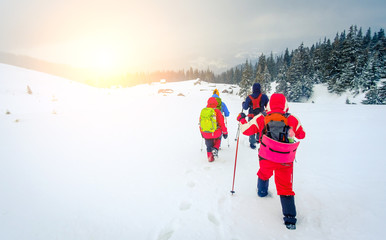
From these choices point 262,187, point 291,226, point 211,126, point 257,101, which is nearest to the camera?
point 291,226

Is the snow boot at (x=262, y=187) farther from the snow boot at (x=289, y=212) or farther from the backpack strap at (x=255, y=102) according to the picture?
the backpack strap at (x=255, y=102)

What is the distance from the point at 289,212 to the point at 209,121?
318 cm

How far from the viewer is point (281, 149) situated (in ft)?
9.80

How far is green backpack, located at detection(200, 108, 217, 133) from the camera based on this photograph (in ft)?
17.7

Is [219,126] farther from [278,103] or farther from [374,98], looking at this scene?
[374,98]

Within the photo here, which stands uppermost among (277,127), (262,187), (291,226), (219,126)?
(277,127)

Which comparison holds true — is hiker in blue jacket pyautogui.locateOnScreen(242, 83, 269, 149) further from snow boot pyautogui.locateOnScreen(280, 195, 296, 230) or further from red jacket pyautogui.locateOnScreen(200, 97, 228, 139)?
snow boot pyautogui.locateOnScreen(280, 195, 296, 230)

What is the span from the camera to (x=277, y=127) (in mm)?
3078

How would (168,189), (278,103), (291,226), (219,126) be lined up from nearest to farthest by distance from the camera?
1. (291,226)
2. (278,103)
3. (168,189)
4. (219,126)

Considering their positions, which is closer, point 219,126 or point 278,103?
point 278,103

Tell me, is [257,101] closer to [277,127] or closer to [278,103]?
[278,103]

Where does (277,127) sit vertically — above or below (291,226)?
above

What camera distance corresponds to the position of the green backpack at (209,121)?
17.7 ft

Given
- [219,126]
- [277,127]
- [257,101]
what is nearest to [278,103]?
[277,127]
